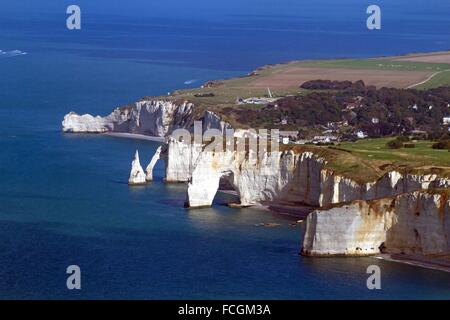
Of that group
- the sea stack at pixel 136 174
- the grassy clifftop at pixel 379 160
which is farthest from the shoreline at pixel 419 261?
the sea stack at pixel 136 174

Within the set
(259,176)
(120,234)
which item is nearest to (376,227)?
(120,234)

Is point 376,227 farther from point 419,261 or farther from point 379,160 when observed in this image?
point 379,160

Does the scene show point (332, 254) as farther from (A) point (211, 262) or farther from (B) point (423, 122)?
(B) point (423, 122)

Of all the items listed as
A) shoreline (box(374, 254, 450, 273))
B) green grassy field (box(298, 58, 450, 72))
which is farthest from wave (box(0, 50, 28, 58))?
shoreline (box(374, 254, 450, 273))

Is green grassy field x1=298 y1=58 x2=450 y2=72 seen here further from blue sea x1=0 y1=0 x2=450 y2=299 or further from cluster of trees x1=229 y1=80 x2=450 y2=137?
cluster of trees x1=229 y1=80 x2=450 y2=137

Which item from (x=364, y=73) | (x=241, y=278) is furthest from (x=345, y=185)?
(x=364, y=73)
